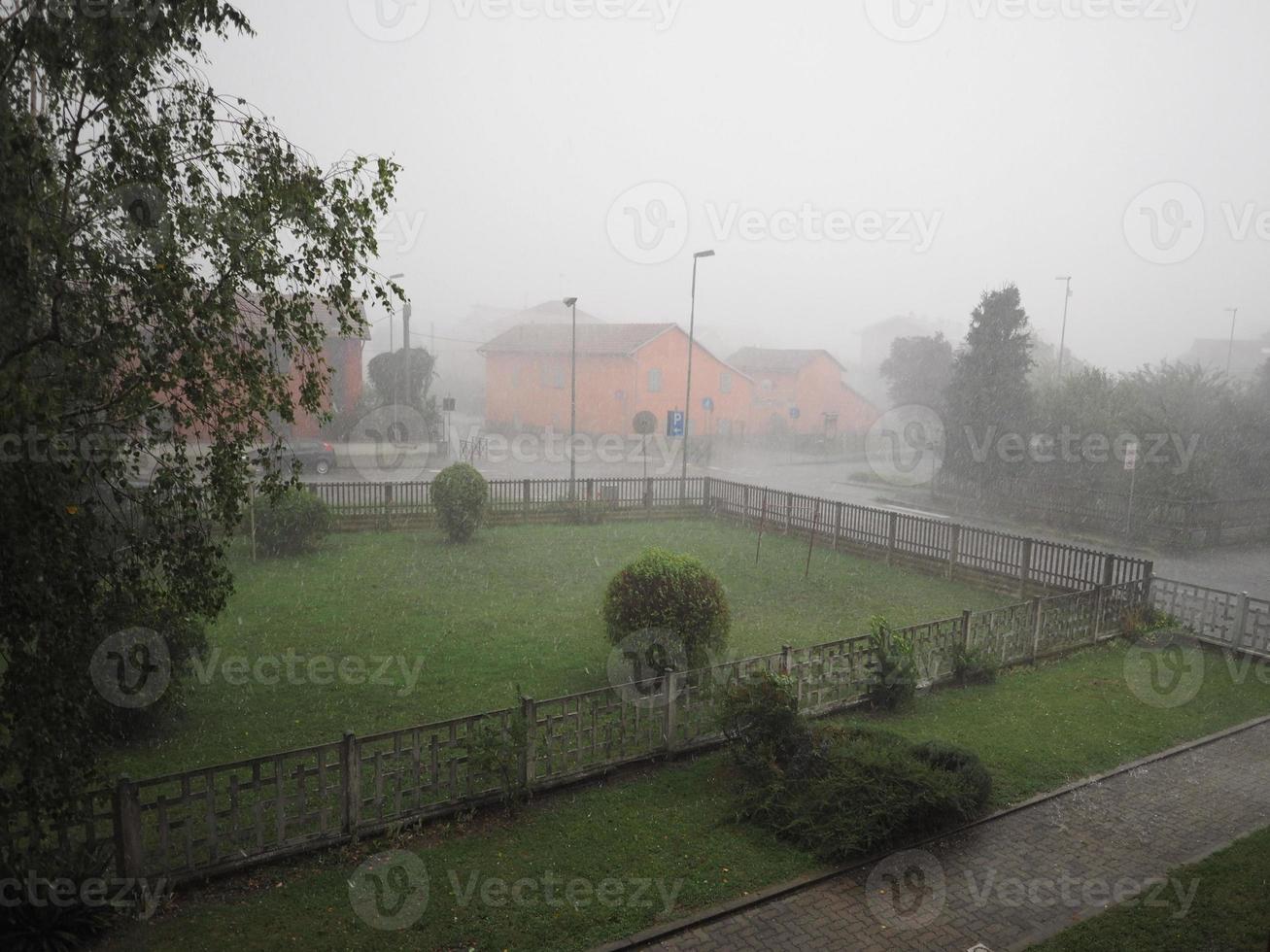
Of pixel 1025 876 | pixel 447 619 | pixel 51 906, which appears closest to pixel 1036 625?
pixel 1025 876

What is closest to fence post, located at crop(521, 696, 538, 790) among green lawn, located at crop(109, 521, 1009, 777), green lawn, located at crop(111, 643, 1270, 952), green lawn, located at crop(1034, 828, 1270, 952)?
green lawn, located at crop(111, 643, 1270, 952)

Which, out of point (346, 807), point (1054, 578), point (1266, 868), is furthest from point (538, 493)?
point (1266, 868)

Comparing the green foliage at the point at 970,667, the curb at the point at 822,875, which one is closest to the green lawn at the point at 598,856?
the curb at the point at 822,875

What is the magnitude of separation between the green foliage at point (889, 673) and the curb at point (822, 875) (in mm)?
2028

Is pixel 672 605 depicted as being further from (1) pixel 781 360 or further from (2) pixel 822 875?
(1) pixel 781 360

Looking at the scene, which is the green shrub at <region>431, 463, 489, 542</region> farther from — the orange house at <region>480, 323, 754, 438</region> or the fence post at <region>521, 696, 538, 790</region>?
the orange house at <region>480, 323, 754, 438</region>

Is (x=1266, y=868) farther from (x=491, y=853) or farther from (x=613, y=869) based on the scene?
(x=491, y=853)

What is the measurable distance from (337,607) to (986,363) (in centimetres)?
2537

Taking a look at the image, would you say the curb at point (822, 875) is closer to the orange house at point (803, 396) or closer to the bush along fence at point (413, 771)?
the bush along fence at point (413, 771)

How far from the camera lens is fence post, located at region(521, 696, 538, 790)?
6969mm

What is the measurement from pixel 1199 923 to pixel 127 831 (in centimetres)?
740

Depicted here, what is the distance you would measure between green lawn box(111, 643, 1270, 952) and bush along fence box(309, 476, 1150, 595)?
4939mm

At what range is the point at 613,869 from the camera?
241 inches

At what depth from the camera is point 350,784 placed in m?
6.33
